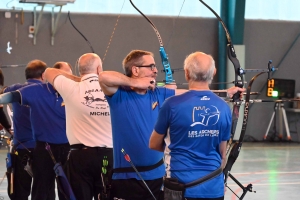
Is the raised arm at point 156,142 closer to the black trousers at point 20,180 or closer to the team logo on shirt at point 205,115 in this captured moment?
the team logo on shirt at point 205,115

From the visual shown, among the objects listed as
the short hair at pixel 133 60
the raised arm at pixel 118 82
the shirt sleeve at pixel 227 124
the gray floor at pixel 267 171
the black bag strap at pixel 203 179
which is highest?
the short hair at pixel 133 60

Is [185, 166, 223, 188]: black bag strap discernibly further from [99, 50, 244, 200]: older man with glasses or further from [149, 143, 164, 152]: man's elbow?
[99, 50, 244, 200]: older man with glasses

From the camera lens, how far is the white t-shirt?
377cm

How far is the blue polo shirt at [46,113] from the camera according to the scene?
14.3ft

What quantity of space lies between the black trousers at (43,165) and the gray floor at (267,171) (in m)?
1.73

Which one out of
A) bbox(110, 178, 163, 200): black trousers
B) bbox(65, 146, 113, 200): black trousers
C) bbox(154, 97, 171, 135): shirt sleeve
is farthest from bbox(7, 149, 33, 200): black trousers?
bbox(154, 97, 171, 135): shirt sleeve

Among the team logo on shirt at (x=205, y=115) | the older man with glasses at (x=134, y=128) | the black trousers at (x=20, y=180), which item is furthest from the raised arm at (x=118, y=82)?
the black trousers at (x=20, y=180)

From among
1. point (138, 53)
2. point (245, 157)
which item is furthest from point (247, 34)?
point (138, 53)

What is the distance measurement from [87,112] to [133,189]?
0.78m

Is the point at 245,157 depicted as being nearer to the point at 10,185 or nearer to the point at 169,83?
the point at 10,185

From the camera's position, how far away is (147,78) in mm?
3195

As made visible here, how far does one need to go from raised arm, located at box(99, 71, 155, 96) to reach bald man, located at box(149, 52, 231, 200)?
307 mm

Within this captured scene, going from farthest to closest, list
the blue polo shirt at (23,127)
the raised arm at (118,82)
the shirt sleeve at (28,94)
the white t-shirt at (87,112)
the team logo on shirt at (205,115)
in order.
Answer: the blue polo shirt at (23,127) < the shirt sleeve at (28,94) < the white t-shirt at (87,112) < the raised arm at (118,82) < the team logo on shirt at (205,115)

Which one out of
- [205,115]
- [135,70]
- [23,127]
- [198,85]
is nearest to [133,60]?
[135,70]
